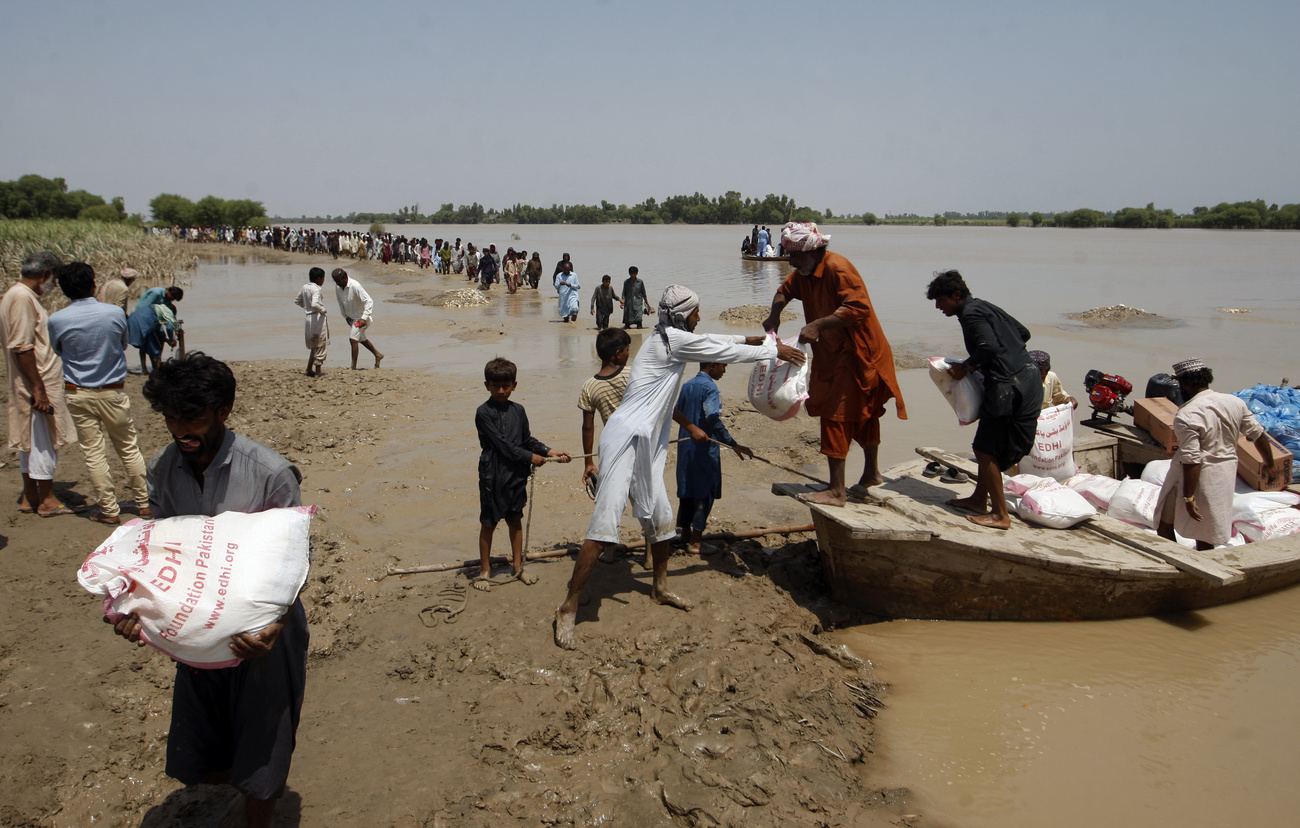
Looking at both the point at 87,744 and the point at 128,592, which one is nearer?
the point at 128,592

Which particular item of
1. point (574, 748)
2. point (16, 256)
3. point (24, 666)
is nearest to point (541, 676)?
point (574, 748)

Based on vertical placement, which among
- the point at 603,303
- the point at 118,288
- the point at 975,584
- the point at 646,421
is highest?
the point at 603,303

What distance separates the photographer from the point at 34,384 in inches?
197

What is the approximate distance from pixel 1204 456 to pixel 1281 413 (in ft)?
10.2

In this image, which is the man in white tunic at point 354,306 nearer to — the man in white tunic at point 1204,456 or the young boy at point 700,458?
the young boy at point 700,458

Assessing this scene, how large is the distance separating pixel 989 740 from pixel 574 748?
2.00 m

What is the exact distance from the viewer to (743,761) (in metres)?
3.28

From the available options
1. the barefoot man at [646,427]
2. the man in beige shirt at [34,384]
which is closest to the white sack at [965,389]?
the barefoot man at [646,427]

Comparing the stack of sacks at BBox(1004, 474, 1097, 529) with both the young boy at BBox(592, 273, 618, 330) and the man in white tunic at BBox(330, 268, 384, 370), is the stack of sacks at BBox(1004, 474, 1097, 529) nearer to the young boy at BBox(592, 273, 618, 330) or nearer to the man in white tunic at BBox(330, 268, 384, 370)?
the man in white tunic at BBox(330, 268, 384, 370)

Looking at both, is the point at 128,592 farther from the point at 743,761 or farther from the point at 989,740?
the point at 989,740

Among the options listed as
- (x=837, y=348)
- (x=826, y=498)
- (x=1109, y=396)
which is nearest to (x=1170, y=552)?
(x=826, y=498)

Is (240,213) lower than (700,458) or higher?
higher

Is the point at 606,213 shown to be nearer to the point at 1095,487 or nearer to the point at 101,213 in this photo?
the point at 101,213

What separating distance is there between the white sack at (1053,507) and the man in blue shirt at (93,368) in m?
5.53
